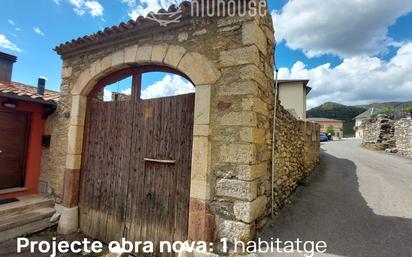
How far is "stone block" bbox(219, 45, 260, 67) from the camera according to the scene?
295 centimetres

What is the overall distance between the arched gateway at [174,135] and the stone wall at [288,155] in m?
0.56

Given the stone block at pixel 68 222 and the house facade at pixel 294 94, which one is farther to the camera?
the house facade at pixel 294 94

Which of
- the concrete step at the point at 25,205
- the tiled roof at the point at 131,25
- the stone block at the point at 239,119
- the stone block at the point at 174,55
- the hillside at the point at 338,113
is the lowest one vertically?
the concrete step at the point at 25,205

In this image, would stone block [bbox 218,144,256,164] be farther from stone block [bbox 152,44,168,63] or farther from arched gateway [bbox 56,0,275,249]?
stone block [bbox 152,44,168,63]

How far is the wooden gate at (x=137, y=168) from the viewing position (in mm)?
3436

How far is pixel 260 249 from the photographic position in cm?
284

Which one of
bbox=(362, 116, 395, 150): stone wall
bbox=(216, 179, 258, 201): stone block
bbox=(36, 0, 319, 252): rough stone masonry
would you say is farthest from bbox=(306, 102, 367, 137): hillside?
bbox=(216, 179, 258, 201): stone block

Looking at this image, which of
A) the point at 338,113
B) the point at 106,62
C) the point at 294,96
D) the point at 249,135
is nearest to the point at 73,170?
the point at 106,62

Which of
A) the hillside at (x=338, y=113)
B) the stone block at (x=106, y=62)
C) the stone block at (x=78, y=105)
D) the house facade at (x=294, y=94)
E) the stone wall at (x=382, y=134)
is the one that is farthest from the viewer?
the hillside at (x=338, y=113)

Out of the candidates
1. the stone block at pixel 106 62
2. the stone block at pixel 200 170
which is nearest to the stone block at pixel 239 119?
the stone block at pixel 200 170

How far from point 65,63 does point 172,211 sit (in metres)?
4.03

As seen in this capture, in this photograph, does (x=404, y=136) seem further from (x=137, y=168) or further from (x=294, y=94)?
(x=137, y=168)

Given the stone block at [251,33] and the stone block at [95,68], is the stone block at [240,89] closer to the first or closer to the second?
the stone block at [251,33]

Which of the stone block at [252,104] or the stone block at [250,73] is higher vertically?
the stone block at [250,73]
